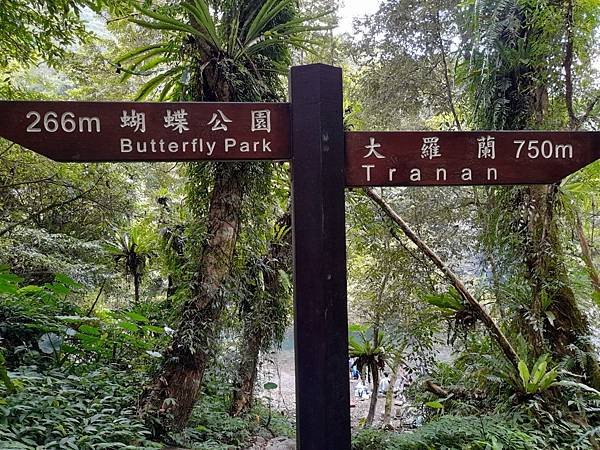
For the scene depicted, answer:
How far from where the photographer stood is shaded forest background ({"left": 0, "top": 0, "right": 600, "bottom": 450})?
10.2 feet

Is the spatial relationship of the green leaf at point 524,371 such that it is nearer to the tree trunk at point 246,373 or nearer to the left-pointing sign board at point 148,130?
the tree trunk at point 246,373

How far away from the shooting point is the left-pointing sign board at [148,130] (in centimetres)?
167

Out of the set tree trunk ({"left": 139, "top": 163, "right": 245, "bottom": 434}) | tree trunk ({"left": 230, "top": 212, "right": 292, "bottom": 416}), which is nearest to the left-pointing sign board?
tree trunk ({"left": 139, "top": 163, "right": 245, "bottom": 434})

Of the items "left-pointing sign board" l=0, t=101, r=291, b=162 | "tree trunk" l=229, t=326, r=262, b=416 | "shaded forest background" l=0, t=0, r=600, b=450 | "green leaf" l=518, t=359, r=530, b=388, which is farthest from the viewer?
"tree trunk" l=229, t=326, r=262, b=416

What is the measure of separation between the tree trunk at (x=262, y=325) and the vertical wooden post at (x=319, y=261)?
2901 millimetres

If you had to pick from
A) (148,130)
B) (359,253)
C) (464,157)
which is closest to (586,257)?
(359,253)

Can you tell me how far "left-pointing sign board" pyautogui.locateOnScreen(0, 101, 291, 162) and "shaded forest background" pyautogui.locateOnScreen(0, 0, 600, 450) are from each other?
3.94ft

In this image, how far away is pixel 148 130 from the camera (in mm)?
1726

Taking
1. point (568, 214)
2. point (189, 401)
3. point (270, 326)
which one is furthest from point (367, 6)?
point (189, 401)

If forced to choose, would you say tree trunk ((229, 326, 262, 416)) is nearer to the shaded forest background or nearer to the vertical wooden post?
the shaded forest background

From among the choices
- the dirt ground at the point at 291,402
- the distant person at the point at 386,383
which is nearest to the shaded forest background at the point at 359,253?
the distant person at the point at 386,383

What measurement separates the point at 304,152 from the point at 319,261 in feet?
1.36

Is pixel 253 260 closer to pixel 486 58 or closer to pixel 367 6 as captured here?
pixel 486 58

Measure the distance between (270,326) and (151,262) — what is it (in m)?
2.27
